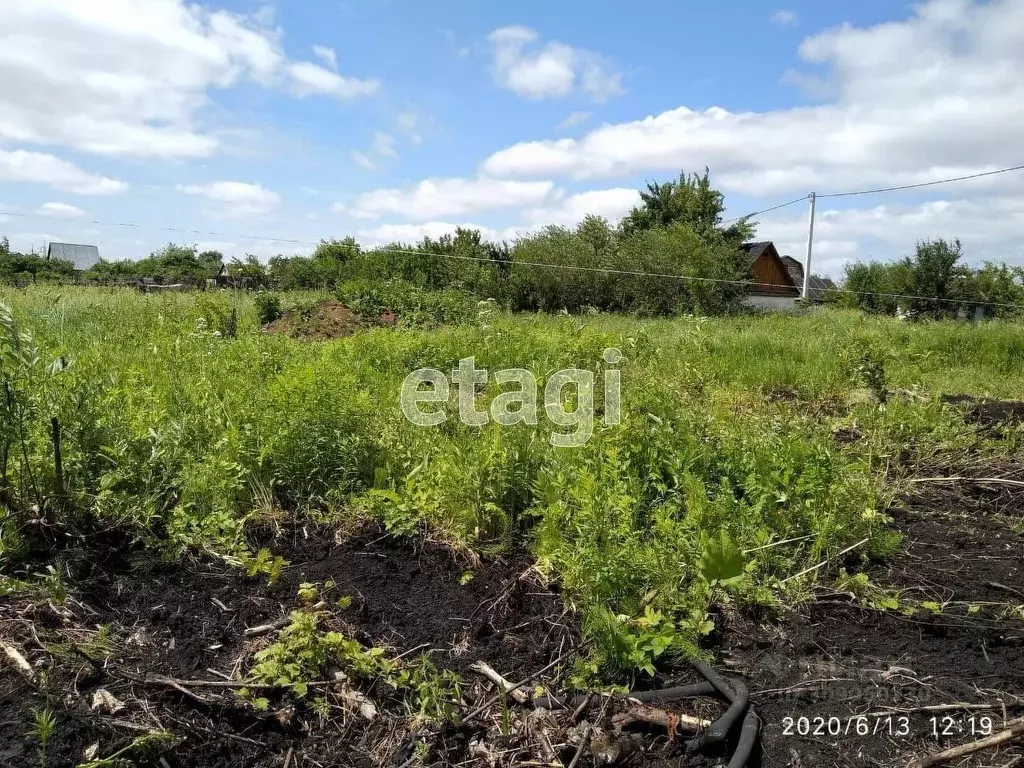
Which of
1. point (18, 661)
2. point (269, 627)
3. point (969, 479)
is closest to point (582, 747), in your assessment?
point (269, 627)

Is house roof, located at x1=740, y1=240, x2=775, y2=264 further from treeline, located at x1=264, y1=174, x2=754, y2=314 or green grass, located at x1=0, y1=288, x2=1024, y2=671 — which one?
green grass, located at x1=0, y1=288, x2=1024, y2=671

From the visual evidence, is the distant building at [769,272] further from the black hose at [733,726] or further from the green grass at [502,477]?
the black hose at [733,726]

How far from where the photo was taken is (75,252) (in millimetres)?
49438

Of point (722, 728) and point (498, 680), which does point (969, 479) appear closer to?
point (722, 728)

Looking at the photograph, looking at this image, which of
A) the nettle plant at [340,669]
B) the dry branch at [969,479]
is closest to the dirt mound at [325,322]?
the dry branch at [969,479]

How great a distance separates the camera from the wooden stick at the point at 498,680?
7.66 ft

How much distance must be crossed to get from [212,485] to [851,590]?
3230 millimetres

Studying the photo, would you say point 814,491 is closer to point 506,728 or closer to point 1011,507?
point 1011,507

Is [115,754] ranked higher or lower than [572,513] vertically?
lower

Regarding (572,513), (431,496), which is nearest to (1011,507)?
(572,513)

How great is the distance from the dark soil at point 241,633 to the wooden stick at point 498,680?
61mm

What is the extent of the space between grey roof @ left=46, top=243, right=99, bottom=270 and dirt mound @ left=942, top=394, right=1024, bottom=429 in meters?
54.5

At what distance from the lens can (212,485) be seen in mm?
3643

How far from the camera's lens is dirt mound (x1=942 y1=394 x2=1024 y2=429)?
5.63 m
